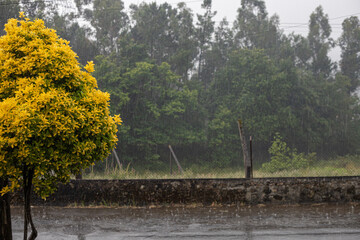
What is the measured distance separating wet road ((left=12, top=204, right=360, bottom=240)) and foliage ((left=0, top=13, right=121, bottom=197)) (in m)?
2.20

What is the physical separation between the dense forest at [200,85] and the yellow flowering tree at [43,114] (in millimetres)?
Result: 27034

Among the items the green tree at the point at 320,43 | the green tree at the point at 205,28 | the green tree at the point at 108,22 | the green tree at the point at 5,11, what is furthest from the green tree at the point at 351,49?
the green tree at the point at 5,11

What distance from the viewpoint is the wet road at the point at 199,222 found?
7.39 m

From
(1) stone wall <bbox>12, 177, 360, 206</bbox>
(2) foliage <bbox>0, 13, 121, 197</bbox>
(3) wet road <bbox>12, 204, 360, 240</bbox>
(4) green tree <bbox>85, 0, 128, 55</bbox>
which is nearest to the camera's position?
(2) foliage <bbox>0, 13, 121, 197</bbox>

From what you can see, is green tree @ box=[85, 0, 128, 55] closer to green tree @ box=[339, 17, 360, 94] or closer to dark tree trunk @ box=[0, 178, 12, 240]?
green tree @ box=[339, 17, 360, 94]

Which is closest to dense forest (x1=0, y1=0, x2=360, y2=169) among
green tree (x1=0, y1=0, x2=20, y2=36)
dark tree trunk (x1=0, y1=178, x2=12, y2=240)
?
green tree (x1=0, y1=0, x2=20, y2=36)

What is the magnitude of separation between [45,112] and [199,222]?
4.39 meters

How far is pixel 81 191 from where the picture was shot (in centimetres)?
1068

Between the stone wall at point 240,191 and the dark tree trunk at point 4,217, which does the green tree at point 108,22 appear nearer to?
the stone wall at point 240,191

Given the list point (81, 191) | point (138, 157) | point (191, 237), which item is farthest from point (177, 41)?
point (191, 237)

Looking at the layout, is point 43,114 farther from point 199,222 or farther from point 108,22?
point 108,22

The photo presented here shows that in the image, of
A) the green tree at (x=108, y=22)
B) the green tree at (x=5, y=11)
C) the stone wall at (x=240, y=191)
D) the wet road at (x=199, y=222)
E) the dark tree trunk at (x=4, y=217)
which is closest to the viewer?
the dark tree trunk at (x=4, y=217)

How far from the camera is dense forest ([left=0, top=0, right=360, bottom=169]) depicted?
35625mm

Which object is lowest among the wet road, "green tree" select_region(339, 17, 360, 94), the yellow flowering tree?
the wet road
